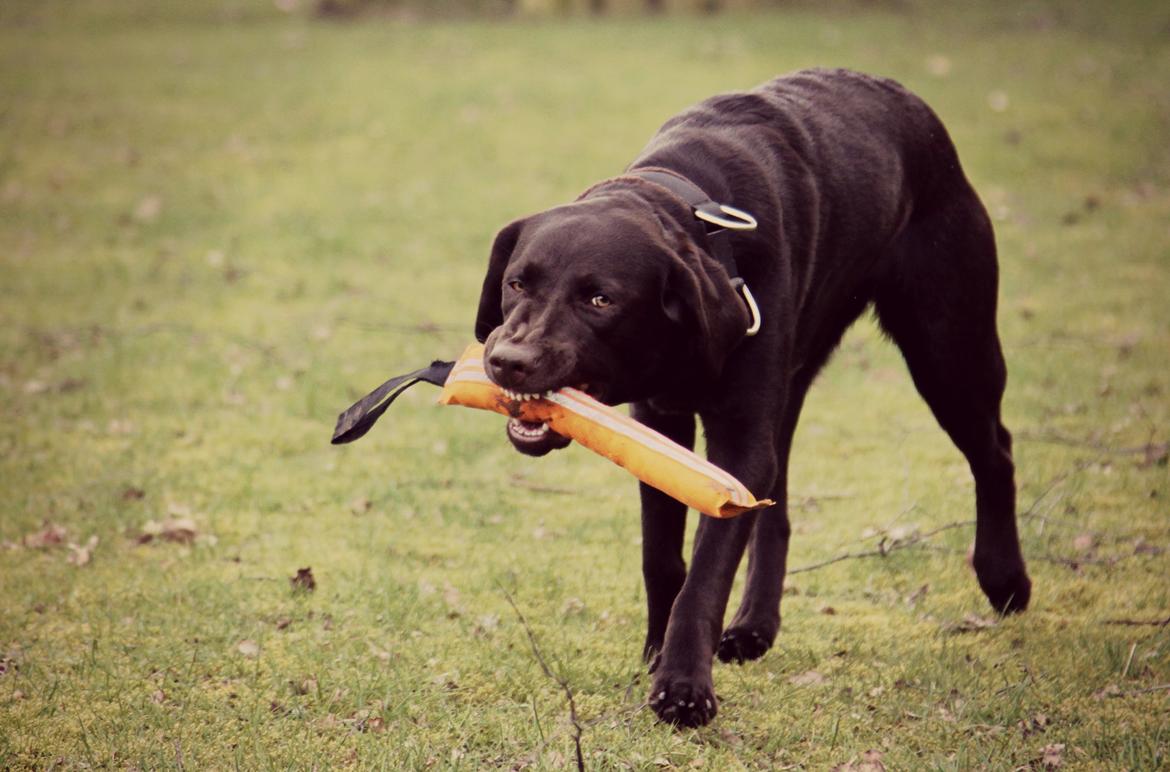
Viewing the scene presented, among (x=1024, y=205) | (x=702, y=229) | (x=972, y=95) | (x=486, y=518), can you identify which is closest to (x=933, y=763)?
(x=702, y=229)

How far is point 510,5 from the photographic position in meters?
20.1

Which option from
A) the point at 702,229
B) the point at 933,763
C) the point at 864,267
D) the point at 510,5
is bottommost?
the point at 510,5

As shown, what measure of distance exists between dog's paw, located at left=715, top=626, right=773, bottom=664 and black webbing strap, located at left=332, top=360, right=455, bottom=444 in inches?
54.5

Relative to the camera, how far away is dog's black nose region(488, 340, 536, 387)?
370 cm

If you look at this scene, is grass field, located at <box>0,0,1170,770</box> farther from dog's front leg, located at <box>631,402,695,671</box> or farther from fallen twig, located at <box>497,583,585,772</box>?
dog's front leg, located at <box>631,402,695,671</box>

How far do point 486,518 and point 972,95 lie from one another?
9.96m

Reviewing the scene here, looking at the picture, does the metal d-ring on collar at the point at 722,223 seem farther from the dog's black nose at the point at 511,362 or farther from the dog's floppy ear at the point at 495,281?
the dog's black nose at the point at 511,362

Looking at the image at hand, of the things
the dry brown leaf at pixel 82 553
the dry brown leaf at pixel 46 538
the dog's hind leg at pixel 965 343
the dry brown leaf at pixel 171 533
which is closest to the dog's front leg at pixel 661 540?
the dog's hind leg at pixel 965 343

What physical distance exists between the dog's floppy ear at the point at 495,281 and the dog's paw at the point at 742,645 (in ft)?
4.54

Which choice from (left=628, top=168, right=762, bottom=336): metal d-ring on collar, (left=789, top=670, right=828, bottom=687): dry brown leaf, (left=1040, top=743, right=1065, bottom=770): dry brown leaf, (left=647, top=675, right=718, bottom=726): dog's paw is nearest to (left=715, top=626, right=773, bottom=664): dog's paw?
(left=789, top=670, right=828, bottom=687): dry brown leaf

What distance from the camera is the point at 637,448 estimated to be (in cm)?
389

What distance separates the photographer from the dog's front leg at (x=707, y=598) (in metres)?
3.96

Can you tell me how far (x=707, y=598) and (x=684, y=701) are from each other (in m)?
0.31

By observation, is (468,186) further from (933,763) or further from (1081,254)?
(933,763)
